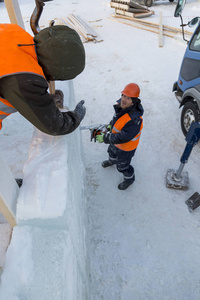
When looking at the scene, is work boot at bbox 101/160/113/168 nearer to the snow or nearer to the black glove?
→ the snow

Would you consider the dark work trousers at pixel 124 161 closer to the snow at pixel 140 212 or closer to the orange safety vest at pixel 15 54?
the snow at pixel 140 212

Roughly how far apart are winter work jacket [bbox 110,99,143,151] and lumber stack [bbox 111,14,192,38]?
284 inches

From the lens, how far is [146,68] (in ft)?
22.5

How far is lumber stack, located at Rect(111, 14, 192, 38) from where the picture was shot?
876 cm

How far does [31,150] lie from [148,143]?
3.03m

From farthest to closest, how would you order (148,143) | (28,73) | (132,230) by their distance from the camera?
(148,143)
(132,230)
(28,73)

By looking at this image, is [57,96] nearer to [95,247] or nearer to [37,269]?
[37,269]

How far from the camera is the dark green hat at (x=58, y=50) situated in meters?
1.42

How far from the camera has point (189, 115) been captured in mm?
3992

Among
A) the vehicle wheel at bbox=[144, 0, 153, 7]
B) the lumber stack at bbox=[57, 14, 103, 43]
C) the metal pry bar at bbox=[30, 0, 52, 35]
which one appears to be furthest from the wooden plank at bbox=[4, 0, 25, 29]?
the vehicle wheel at bbox=[144, 0, 153, 7]

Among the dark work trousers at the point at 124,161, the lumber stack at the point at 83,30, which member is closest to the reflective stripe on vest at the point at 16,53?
the dark work trousers at the point at 124,161

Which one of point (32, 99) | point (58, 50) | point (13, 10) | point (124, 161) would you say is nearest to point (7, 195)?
point (32, 99)

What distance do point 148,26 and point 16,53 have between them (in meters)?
10.3

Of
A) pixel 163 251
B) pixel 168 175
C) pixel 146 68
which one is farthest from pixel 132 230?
pixel 146 68
